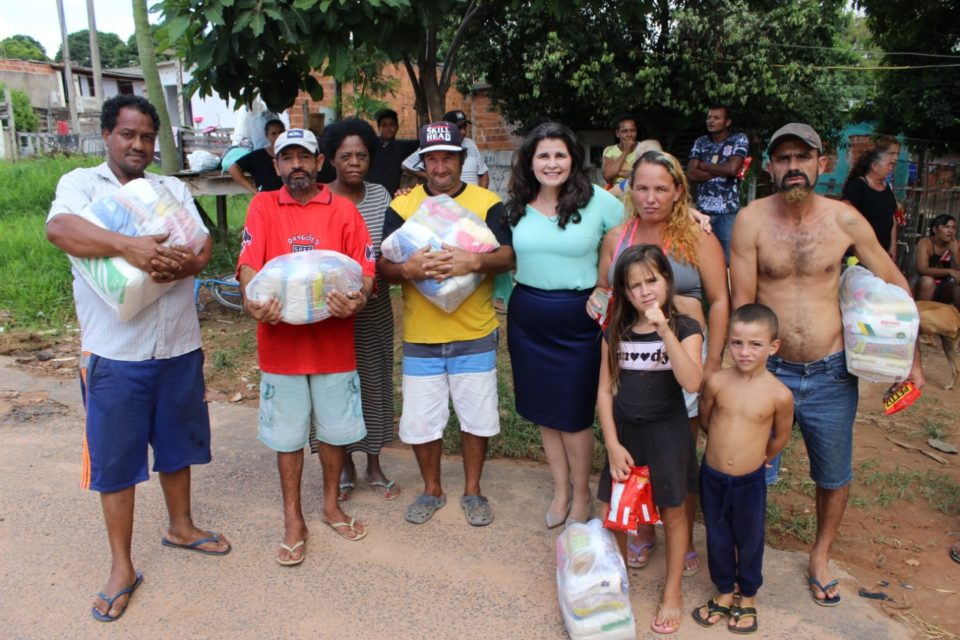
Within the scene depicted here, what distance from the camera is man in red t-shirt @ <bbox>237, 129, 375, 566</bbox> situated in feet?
10.5

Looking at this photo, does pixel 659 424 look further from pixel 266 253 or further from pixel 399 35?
pixel 399 35

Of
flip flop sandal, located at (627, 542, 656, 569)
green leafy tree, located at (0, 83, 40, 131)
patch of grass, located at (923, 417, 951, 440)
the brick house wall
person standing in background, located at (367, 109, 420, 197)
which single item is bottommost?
patch of grass, located at (923, 417, 951, 440)

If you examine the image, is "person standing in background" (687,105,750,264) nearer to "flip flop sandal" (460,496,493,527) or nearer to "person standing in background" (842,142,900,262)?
"person standing in background" (842,142,900,262)

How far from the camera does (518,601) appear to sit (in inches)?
119

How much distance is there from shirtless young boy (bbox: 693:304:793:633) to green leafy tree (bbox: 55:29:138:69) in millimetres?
58160

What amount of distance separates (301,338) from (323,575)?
3.45 ft

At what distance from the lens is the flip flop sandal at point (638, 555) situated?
3.23 m

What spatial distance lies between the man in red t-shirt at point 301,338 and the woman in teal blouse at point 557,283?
74 centimetres

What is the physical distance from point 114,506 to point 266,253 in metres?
1.22

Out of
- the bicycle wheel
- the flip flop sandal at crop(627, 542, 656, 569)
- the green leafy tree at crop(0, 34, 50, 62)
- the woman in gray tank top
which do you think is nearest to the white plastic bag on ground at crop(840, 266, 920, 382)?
the woman in gray tank top

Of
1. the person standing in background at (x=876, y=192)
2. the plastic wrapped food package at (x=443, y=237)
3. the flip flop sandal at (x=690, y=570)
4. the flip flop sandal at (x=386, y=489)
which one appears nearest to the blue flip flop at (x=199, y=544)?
the flip flop sandal at (x=386, y=489)

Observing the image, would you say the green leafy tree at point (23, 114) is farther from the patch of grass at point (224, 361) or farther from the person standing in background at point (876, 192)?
the person standing in background at point (876, 192)

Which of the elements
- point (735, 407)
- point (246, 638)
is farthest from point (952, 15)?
point (246, 638)

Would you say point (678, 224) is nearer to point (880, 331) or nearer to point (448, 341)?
point (880, 331)
